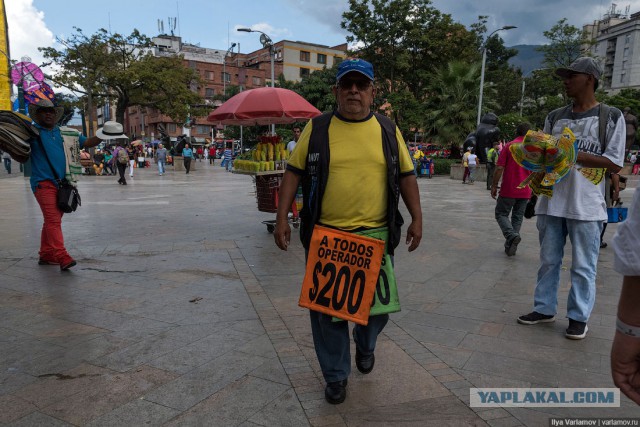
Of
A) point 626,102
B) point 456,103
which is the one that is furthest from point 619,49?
point 456,103

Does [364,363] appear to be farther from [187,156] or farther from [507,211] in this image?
[187,156]

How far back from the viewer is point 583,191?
137 inches

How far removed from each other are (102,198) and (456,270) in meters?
10.9

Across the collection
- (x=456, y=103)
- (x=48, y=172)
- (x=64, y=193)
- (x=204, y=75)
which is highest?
(x=204, y=75)

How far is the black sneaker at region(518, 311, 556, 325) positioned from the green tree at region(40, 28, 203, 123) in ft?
100

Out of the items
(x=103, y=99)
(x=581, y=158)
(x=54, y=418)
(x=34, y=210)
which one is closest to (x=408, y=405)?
(x=54, y=418)

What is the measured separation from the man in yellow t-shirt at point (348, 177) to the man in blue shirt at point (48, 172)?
3936mm

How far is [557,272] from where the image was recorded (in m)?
3.70

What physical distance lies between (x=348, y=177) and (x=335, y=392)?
4.07ft

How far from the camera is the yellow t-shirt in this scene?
2.63m

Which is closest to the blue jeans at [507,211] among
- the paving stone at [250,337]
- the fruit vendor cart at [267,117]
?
the paving stone at [250,337]

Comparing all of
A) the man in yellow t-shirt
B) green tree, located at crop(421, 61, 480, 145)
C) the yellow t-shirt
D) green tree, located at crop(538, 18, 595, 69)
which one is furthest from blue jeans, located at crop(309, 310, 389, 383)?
green tree, located at crop(538, 18, 595, 69)

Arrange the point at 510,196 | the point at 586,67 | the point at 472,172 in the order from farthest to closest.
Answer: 1. the point at 472,172
2. the point at 510,196
3. the point at 586,67

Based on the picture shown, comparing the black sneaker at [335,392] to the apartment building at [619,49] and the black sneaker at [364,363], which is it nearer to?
the black sneaker at [364,363]
